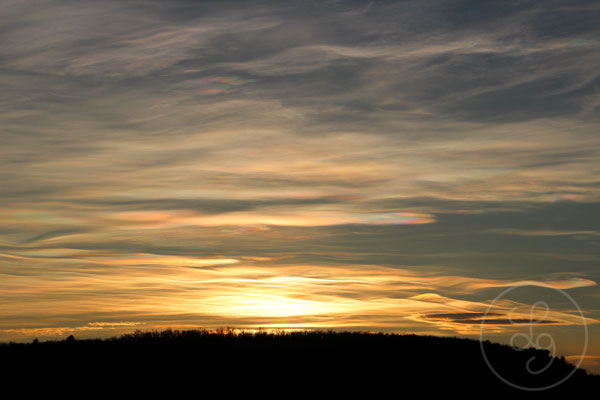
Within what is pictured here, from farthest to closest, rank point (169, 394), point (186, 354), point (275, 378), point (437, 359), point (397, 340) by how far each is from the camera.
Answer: point (397, 340) < point (437, 359) < point (186, 354) < point (275, 378) < point (169, 394)

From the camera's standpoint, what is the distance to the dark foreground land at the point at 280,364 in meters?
28.7

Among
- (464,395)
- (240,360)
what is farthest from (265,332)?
(464,395)

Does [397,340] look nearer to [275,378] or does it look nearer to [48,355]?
[275,378]

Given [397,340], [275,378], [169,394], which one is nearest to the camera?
[169,394]

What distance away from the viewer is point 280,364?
31109 millimetres

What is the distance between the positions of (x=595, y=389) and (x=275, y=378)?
61.9ft

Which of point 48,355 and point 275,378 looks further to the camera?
point 48,355

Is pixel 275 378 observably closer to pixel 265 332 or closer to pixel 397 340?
pixel 265 332

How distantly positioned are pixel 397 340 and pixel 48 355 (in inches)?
720

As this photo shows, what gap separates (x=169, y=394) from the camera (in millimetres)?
26984

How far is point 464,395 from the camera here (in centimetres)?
3120

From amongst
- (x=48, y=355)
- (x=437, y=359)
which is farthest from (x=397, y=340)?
(x=48, y=355)

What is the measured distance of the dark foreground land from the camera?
28719 mm

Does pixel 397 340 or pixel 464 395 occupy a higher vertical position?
pixel 397 340
